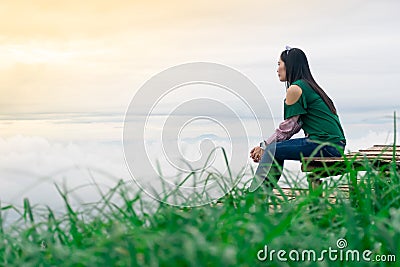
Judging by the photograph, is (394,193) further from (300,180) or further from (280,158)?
(280,158)

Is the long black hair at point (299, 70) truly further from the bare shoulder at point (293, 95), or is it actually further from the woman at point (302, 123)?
the bare shoulder at point (293, 95)

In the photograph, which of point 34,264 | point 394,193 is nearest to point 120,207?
point 34,264

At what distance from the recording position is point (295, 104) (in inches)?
279

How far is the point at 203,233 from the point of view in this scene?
3172mm

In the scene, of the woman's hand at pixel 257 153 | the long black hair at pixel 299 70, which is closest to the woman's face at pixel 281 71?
the long black hair at pixel 299 70

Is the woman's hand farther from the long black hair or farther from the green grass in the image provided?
the green grass

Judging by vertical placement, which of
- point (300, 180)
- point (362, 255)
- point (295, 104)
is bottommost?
point (362, 255)

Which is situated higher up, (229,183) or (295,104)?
(295,104)

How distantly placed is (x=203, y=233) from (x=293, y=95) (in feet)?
13.5

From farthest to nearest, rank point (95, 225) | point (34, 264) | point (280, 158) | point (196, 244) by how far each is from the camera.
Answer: point (280, 158) → point (95, 225) → point (34, 264) → point (196, 244)

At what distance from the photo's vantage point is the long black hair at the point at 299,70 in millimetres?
7285

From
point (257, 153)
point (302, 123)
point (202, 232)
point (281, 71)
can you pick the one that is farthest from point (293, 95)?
point (202, 232)

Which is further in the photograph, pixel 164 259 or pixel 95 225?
pixel 95 225

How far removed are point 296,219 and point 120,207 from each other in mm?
1045
